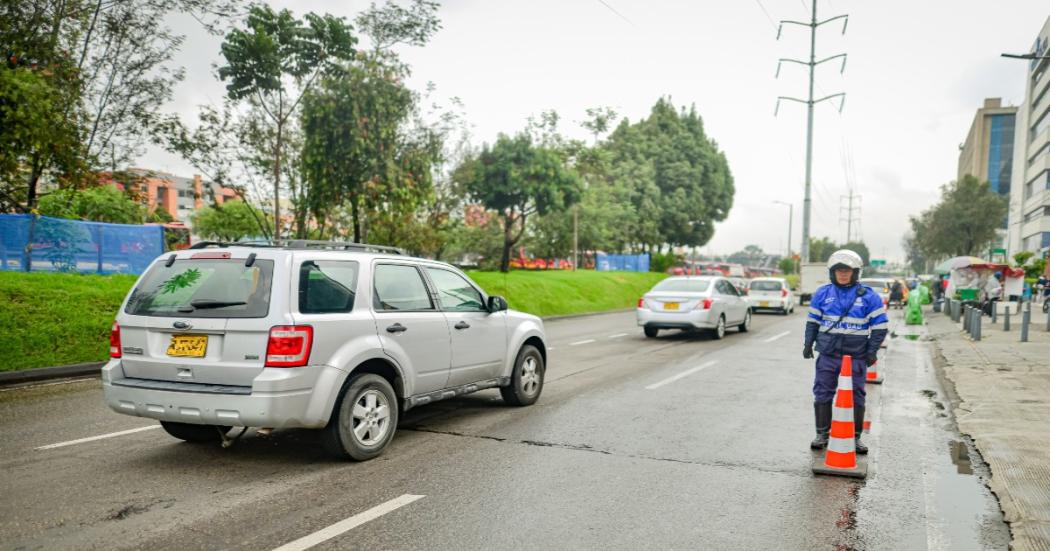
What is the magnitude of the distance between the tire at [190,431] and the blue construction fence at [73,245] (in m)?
11.8

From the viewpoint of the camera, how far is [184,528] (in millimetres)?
4055

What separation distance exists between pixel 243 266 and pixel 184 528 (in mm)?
1927

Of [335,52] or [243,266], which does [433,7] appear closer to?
[335,52]

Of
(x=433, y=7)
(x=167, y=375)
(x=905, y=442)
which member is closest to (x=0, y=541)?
(x=167, y=375)

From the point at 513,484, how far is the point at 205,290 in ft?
8.84

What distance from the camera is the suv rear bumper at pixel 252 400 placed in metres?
4.86

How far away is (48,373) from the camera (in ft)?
33.0

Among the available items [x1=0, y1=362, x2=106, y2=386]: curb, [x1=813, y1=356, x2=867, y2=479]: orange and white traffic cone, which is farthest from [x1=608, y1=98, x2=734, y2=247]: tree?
[x1=813, y1=356, x2=867, y2=479]: orange and white traffic cone

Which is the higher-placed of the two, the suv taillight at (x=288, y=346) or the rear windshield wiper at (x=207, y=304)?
the rear windshield wiper at (x=207, y=304)

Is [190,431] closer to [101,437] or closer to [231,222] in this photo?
[101,437]

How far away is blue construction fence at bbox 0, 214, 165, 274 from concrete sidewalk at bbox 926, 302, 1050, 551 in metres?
17.1

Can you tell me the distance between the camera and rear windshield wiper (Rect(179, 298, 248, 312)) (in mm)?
5090

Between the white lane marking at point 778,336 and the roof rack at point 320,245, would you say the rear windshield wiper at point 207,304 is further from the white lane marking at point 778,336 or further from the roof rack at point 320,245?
the white lane marking at point 778,336

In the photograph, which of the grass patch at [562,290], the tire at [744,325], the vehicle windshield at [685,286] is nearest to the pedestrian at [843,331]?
the vehicle windshield at [685,286]
